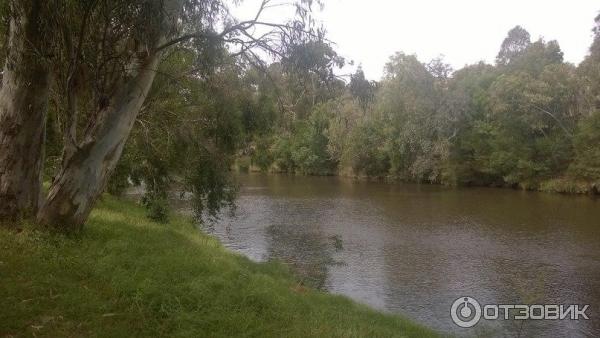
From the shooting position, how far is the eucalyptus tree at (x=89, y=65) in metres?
6.86

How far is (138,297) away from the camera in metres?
5.70

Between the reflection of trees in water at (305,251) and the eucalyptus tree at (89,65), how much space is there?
6.24 meters

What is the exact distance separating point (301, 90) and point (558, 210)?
801 inches

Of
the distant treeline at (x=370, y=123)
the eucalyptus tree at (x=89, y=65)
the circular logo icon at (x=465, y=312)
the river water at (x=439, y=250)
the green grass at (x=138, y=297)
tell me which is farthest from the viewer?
the distant treeline at (x=370, y=123)

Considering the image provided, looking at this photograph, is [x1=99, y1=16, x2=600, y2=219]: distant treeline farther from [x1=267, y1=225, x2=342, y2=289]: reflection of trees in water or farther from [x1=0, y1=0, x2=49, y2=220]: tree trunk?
[x1=267, y1=225, x2=342, y2=289]: reflection of trees in water

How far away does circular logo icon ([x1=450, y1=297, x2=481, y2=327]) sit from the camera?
9906 millimetres

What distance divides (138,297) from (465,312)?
25.8ft

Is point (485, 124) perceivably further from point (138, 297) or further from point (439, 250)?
point (138, 297)

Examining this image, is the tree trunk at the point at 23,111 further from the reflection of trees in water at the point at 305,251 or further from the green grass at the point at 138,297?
the reflection of trees in water at the point at 305,251

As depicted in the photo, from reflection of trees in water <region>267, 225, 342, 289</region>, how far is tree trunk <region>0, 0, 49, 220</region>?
6812mm

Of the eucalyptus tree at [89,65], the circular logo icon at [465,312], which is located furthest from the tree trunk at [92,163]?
the circular logo icon at [465,312]

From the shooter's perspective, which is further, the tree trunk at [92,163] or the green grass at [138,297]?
the tree trunk at [92,163]

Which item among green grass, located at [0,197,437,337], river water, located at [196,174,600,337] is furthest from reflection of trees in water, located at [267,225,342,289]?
green grass, located at [0,197,437,337]

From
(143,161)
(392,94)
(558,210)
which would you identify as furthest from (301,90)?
(392,94)
